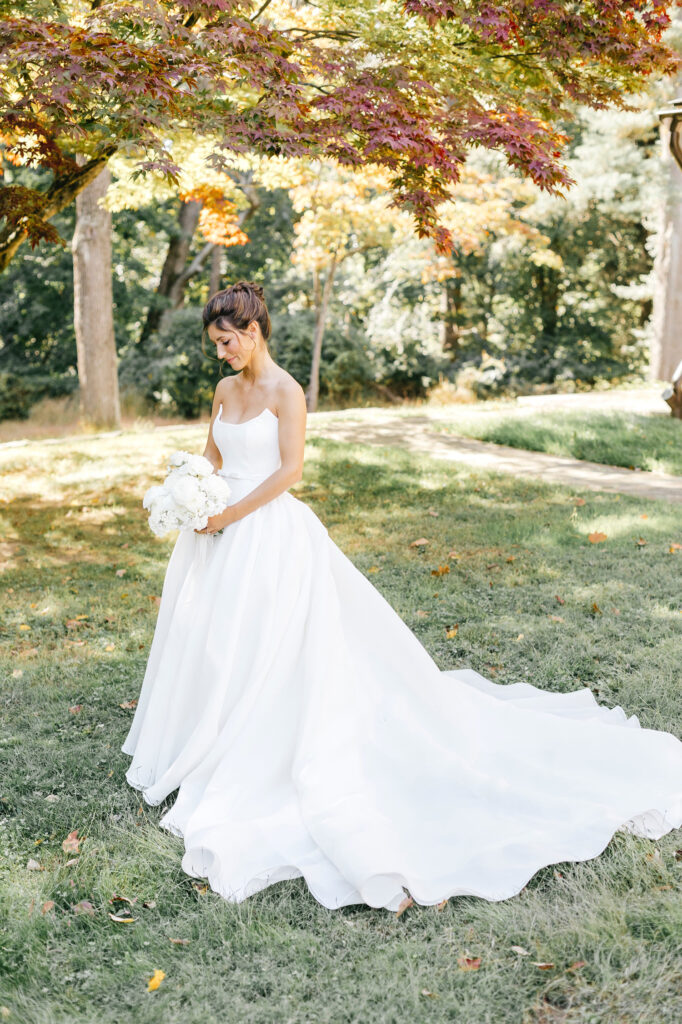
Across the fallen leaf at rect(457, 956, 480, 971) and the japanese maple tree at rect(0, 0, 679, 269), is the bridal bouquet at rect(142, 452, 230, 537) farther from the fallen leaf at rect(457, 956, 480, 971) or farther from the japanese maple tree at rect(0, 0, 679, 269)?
the japanese maple tree at rect(0, 0, 679, 269)

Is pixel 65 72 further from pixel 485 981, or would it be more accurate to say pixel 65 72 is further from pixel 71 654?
pixel 485 981

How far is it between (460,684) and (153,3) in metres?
4.16

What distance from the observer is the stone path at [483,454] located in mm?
9562

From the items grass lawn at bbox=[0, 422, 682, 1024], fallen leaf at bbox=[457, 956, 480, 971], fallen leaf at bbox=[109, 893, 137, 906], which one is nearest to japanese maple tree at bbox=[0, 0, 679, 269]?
grass lawn at bbox=[0, 422, 682, 1024]

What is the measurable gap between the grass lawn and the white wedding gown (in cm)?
11

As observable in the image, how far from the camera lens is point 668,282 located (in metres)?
17.3

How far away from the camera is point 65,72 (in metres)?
4.74

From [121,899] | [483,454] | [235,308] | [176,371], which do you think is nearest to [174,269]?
[176,371]

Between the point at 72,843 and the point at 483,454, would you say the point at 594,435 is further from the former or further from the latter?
the point at 72,843

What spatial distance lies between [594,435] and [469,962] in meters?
9.39

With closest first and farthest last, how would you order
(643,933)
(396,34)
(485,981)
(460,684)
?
(485,981)
(643,933)
(460,684)
(396,34)

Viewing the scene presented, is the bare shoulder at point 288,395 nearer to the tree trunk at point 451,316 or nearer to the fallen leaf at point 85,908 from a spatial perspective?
the fallen leaf at point 85,908

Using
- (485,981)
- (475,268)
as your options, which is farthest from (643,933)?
(475,268)

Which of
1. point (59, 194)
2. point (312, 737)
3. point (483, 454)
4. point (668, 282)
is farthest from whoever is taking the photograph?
point (668, 282)
